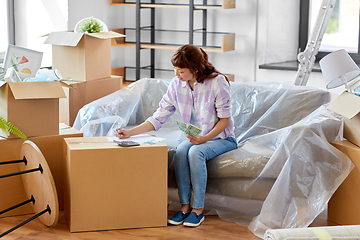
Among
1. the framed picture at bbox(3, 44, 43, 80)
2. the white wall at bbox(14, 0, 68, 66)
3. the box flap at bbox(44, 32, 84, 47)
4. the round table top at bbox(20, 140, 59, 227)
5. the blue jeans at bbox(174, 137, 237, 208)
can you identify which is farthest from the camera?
the white wall at bbox(14, 0, 68, 66)

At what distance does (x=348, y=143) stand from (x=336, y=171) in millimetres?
162

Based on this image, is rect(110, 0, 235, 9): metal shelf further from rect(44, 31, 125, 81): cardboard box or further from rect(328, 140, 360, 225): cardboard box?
rect(328, 140, 360, 225): cardboard box

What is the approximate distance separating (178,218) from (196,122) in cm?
46

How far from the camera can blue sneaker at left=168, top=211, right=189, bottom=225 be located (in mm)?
2215

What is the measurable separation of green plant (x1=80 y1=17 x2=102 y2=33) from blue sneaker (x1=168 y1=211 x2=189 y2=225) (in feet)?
4.36

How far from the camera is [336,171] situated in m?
2.14

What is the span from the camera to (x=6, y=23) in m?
3.62

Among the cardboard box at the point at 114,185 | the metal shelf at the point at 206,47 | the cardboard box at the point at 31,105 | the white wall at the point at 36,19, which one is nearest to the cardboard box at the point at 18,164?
the cardboard box at the point at 31,105

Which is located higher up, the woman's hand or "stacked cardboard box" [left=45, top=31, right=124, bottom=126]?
"stacked cardboard box" [left=45, top=31, right=124, bottom=126]

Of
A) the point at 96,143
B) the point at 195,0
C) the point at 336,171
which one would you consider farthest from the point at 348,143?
the point at 195,0

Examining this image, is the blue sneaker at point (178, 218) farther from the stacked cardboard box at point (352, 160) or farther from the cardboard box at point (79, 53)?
the cardboard box at point (79, 53)

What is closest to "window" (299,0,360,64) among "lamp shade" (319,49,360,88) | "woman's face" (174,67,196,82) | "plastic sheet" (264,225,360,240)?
"lamp shade" (319,49,360,88)

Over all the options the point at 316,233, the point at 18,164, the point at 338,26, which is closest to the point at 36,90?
the point at 18,164

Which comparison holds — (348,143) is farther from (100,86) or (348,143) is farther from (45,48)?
(45,48)
